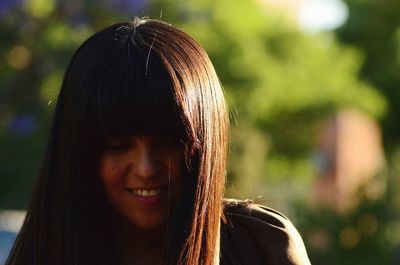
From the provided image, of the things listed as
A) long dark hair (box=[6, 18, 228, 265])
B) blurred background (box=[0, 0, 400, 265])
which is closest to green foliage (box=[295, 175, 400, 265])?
blurred background (box=[0, 0, 400, 265])

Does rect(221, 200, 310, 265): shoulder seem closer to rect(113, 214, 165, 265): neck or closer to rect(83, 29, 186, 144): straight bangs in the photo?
rect(113, 214, 165, 265): neck

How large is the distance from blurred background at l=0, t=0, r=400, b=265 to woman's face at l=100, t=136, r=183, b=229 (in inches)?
17.6

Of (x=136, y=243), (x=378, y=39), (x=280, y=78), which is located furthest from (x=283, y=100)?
(x=136, y=243)

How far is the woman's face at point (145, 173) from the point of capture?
258 cm

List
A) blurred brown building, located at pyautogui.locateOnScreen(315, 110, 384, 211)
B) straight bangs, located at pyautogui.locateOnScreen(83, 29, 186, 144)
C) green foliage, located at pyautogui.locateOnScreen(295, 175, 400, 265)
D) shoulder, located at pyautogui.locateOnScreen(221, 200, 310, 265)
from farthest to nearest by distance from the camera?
blurred brown building, located at pyautogui.locateOnScreen(315, 110, 384, 211)
green foliage, located at pyautogui.locateOnScreen(295, 175, 400, 265)
shoulder, located at pyautogui.locateOnScreen(221, 200, 310, 265)
straight bangs, located at pyautogui.locateOnScreen(83, 29, 186, 144)

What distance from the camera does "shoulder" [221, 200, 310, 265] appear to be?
2.71m

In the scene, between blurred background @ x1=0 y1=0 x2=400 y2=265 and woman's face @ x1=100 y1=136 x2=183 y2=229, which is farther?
blurred background @ x1=0 y1=0 x2=400 y2=265

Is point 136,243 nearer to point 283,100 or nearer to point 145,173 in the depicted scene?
point 145,173

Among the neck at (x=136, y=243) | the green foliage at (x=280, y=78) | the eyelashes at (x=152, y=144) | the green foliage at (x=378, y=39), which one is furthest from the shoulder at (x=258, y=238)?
the green foliage at (x=378, y=39)

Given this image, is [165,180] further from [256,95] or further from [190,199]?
[256,95]

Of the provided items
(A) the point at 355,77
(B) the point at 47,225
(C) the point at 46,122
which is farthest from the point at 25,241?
(A) the point at 355,77

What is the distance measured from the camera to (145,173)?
2.59 metres

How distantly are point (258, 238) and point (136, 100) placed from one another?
1.56 feet

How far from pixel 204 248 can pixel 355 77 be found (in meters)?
20.4
